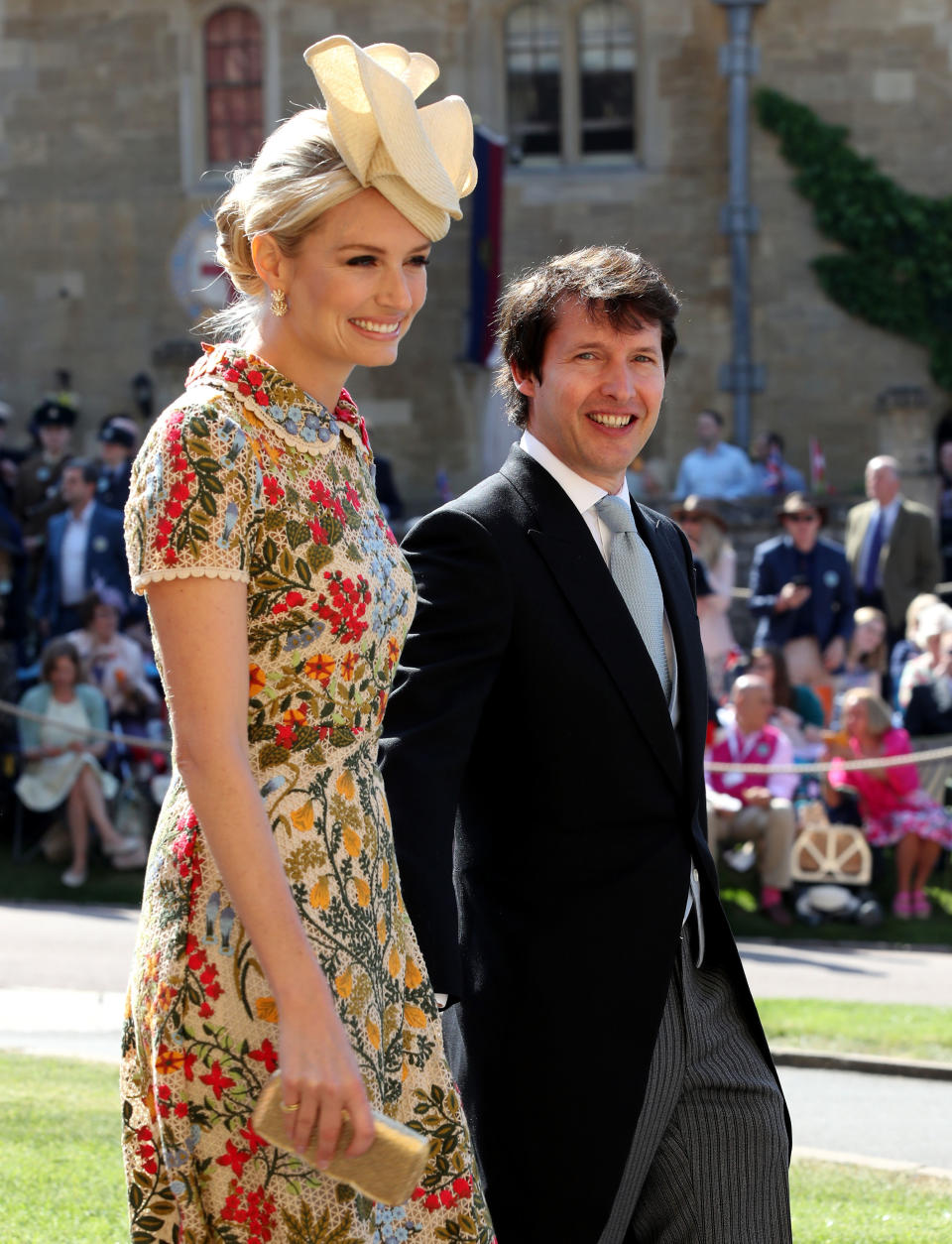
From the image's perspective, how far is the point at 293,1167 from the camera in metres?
2.56

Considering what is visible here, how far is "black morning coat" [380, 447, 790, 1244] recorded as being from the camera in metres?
3.27

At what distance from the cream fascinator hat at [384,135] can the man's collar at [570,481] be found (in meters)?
0.83

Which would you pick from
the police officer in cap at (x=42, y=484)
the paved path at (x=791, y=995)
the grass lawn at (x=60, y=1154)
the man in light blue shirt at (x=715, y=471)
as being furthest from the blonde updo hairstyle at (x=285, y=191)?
the man in light blue shirt at (x=715, y=471)

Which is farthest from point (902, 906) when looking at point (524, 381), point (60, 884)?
point (524, 381)

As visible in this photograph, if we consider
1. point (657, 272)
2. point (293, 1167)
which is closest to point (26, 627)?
point (657, 272)

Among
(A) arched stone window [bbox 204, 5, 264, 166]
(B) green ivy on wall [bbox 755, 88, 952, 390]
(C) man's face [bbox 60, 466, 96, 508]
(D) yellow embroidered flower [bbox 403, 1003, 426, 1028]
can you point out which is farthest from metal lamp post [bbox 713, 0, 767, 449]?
(D) yellow embroidered flower [bbox 403, 1003, 426, 1028]

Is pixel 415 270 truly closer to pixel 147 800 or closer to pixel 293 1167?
pixel 293 1167

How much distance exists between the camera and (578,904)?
328cm

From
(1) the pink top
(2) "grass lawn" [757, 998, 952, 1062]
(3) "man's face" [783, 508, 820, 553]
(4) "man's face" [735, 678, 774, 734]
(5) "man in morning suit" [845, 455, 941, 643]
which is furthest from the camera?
(5) "man in morning suit" [845, 455, 941, 643]

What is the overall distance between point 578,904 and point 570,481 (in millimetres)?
779

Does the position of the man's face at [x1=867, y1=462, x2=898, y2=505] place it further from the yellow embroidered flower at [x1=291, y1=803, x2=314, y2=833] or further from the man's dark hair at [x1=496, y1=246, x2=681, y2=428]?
the yellow embroidered flower at [x1=291, y1=803, x2=314, y2=833]

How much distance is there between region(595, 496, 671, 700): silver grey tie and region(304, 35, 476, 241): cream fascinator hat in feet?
2.92

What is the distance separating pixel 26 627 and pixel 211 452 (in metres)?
11.7

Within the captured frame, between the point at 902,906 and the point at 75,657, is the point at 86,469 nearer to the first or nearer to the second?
the point at 75,657
